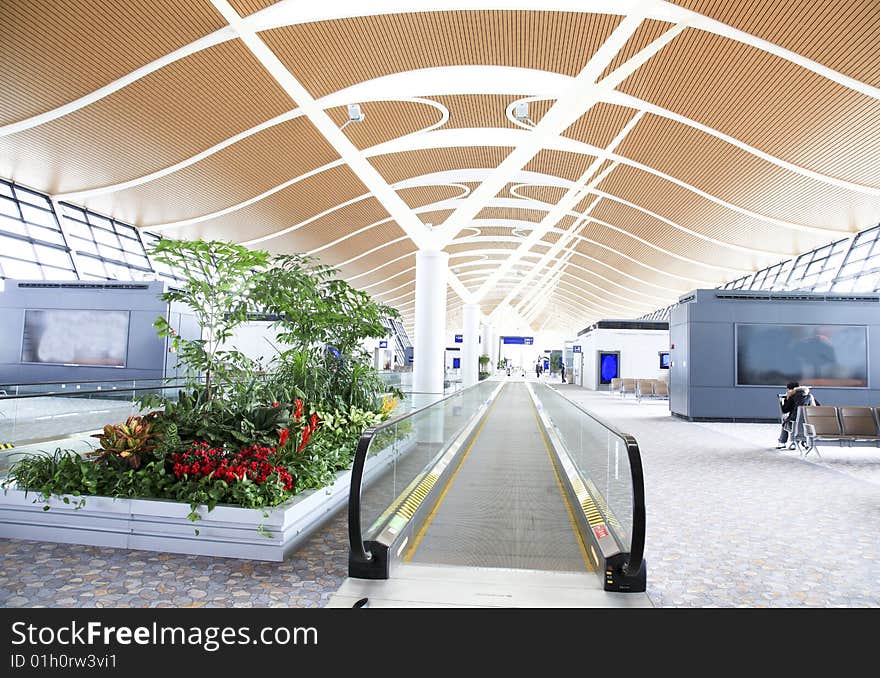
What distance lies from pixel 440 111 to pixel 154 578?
17264 millimetres

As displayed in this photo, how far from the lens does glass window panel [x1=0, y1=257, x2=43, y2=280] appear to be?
1819 cm

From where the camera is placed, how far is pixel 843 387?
16.0 meters

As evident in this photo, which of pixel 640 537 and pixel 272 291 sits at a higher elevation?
pixel 272 291

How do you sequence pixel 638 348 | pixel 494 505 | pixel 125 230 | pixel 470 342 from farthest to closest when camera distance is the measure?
pixel 638 348 < pixel 470 342 < pixel 125 230 < pixel 494 505

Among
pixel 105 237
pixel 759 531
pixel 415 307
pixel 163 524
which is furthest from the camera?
pixel 105 237

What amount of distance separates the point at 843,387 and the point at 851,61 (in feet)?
27.6

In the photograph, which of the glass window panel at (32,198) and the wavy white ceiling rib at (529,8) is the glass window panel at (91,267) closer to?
the glass window panel at (32,198)

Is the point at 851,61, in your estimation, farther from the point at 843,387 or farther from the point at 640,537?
the point at 640,537

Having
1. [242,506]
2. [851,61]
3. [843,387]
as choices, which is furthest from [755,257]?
[242,506]

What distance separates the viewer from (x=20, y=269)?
1861 centimetres

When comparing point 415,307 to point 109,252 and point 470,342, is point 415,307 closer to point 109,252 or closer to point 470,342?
point 470,342

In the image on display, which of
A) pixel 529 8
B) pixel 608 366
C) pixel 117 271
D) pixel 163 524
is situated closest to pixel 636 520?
pixel 163 524

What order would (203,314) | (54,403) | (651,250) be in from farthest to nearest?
(651,250) → (54,403) → (203,314)

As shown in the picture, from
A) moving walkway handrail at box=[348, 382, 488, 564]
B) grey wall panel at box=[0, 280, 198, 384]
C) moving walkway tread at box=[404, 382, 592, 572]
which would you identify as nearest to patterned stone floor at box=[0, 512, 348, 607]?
moving walkway handrail at box=[348, 382, 488, 564]
